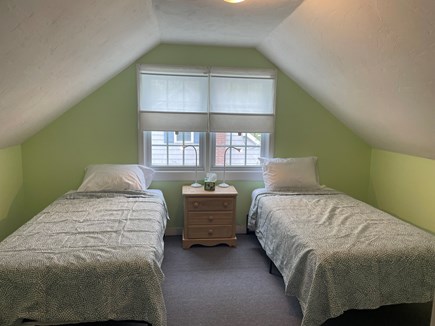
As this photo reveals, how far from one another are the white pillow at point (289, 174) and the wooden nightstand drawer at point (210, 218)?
0.55 meters

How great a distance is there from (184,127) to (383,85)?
195cm

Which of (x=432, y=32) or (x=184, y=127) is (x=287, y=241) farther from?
(x=184, y=127)

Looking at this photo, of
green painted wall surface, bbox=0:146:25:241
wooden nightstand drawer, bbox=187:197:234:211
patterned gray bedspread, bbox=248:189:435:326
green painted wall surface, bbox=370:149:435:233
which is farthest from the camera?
wooden nightstand drawer, bbox=187:197:234:211

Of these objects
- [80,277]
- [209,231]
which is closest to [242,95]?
[209,231]

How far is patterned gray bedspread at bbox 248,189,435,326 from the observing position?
177 centimetres

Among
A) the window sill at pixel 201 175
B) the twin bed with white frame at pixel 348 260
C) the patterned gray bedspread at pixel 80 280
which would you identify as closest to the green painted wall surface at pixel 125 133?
the window sill at pixel 201 175

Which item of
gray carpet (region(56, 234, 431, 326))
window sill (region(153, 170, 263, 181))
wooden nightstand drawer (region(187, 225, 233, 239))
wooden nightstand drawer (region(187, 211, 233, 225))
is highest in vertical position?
window sill (region(153, 170, 263, 181))

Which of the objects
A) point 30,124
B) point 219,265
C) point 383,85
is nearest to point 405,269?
point 383,85

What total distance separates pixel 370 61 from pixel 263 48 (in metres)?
1.38

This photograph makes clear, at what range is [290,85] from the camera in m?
3.47

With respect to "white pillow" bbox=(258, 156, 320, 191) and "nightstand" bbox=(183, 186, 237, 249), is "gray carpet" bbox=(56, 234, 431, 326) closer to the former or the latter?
"nightstand" bbox=(183, 186, 237, 249)

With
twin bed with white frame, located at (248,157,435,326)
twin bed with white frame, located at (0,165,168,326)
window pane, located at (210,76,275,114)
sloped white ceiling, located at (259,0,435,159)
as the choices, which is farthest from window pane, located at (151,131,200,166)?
twin bed with white frame, located at (0,165,168,326)

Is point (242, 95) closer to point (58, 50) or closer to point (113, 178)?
point (113, 178)

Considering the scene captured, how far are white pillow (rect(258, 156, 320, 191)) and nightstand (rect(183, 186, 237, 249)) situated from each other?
1.50 ft
